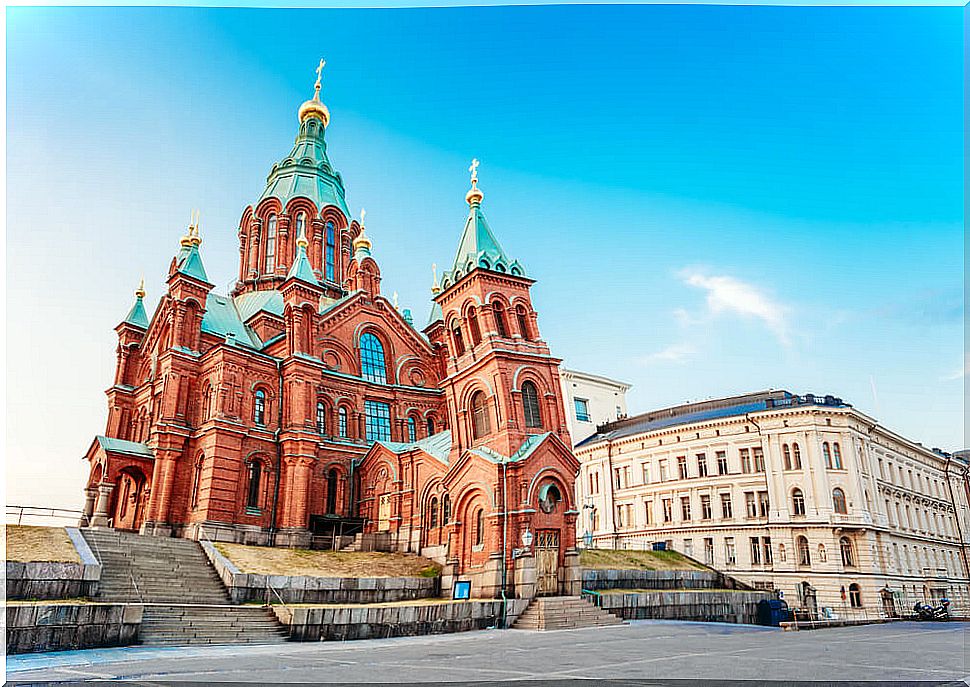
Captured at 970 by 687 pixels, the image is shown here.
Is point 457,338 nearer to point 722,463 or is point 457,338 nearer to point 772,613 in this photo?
point 772,613

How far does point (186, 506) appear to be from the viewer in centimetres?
3162

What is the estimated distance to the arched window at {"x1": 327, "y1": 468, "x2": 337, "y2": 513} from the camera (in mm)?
34594

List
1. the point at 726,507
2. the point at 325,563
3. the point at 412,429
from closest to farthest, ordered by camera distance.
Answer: the point at 325,563 < the point at 412,429 < the point at 726,507

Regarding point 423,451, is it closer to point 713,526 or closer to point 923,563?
point 713,526

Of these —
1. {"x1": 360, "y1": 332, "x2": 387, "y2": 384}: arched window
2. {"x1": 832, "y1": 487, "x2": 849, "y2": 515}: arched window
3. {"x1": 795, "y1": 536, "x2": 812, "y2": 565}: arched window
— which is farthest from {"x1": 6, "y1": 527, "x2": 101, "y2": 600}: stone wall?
{"x1": 832, "y1": 487, "x2": 849, "y2": 515}: arched window

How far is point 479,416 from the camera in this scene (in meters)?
29.5

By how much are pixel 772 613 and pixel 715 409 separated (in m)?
19.6

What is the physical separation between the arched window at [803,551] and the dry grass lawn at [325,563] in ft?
68.1

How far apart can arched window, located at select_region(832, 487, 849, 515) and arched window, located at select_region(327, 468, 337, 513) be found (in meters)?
26.5

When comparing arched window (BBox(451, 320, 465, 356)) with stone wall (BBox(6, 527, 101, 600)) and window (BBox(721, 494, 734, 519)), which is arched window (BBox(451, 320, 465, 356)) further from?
window (BBox(721, 494, 734, 519))

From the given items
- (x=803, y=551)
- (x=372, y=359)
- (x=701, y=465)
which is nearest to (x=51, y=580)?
(x=372, y=359)

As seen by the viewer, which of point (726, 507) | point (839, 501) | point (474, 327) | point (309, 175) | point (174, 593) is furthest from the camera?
point (309, 175)

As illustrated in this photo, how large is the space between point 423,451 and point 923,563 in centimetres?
3003

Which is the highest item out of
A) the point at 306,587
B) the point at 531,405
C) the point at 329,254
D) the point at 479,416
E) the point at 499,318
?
the point at 329,254
